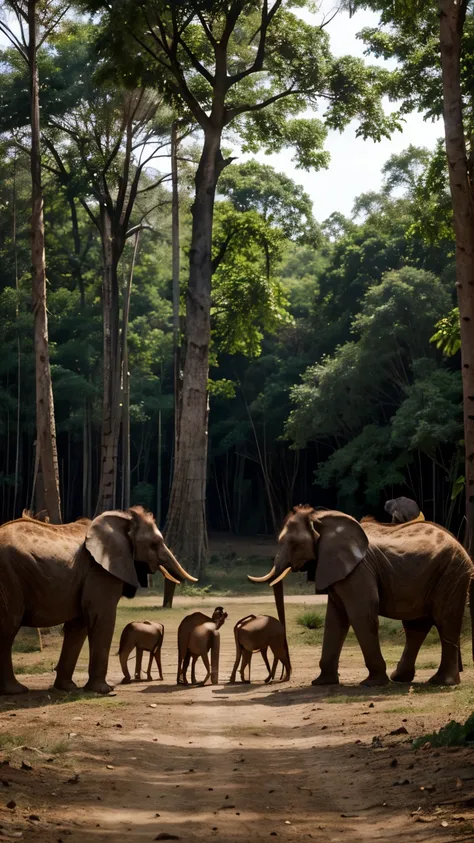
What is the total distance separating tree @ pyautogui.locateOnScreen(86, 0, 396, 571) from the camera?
30.5 meters

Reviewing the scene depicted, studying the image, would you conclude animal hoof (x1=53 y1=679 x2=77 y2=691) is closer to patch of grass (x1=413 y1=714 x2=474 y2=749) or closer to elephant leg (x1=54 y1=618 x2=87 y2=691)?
elephant leg (x1=54 y1=618 x2=87 y2=691)

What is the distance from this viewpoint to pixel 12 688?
12734 millimetres

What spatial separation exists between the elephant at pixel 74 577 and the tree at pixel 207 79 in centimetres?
1704

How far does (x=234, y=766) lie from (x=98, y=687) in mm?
4629

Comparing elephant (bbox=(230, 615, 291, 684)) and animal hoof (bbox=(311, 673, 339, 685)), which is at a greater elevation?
elephant (bbox=(230, 615, 291, 684))

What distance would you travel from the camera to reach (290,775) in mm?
8336

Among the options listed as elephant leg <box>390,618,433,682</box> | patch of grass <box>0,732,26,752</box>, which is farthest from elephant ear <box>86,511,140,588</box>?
patch of grass <box>0,732,26,752</box>

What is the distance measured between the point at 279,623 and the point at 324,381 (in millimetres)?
32087

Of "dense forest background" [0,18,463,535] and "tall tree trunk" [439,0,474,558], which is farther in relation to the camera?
"dense forest background" [0,18,463,535]

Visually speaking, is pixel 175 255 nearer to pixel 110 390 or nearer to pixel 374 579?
pixel 110 390

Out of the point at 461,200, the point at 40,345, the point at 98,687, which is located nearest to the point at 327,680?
the point at 98,687

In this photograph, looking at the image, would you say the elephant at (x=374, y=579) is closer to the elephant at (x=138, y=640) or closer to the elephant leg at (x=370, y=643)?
the elephant leg at (x=370, y=643)

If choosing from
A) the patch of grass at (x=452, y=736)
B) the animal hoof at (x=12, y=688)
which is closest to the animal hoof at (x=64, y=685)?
the animal hoof at (x=12, y=688)

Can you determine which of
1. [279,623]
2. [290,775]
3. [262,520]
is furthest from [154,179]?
[290,775]
